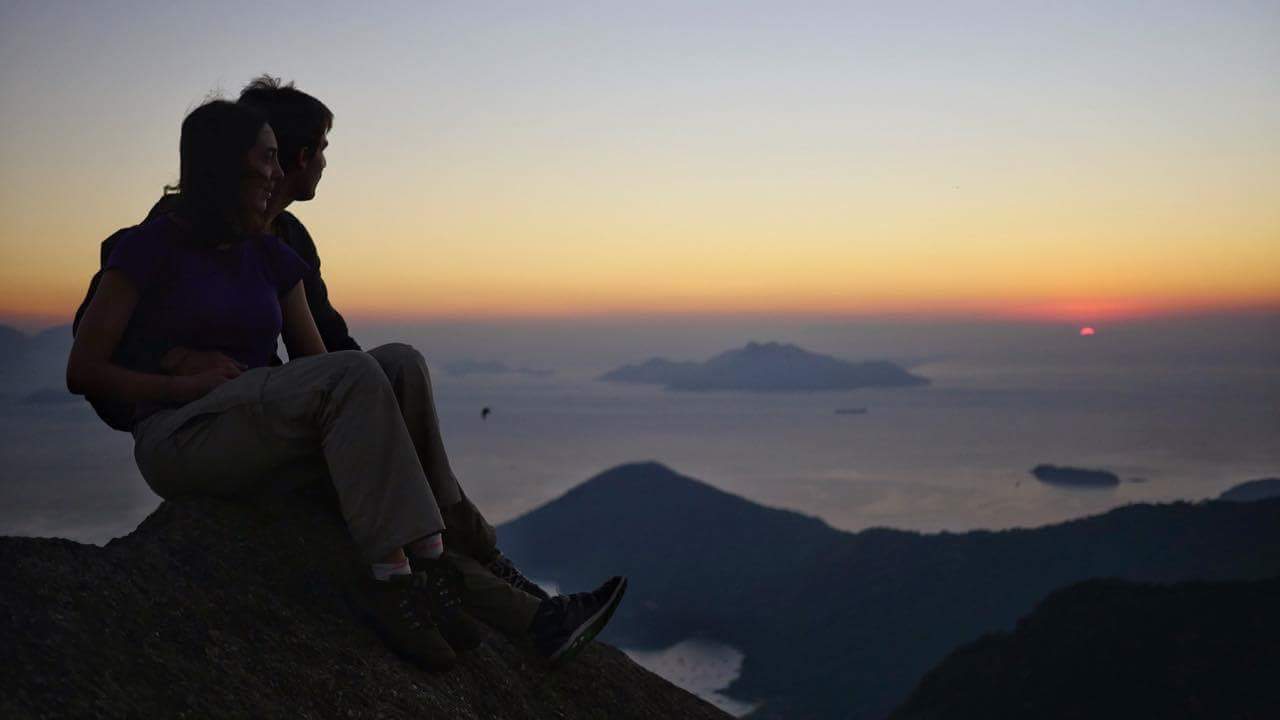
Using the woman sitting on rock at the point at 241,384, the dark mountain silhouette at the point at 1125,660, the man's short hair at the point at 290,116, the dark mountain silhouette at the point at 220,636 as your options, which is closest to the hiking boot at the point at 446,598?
the woman sitting on rock at the point at 241,384

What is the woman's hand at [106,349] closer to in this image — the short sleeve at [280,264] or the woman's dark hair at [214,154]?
the woman's dark hair at [214,154]

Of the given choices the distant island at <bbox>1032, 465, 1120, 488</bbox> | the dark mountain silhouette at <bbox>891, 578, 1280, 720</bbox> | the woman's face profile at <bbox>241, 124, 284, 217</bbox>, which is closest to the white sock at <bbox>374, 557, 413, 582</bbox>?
the woman's face profile at <bbox>241, 124, 284, 217</bbox>

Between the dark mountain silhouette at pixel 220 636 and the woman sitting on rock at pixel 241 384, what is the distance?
0.94 feet

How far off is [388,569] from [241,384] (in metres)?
0.97

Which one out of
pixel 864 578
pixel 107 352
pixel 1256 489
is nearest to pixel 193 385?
pixel 107 352

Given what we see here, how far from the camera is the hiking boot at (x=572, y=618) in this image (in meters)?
4.96

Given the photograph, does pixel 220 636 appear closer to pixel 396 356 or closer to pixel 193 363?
pixel 193 363

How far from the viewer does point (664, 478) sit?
157 meters

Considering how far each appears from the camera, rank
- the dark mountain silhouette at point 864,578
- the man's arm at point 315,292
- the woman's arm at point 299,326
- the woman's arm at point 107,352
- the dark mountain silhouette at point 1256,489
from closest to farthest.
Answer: the woman's arm at point 107,352
the woman's arm at point 299,326
the man's arm at point 315,292
the dark mountain silhouette at point 864,578
the dark mountain silhouette at point 1256,489

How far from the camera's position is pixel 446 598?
434cm

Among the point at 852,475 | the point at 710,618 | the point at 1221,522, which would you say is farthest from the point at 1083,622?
the point at 852,475

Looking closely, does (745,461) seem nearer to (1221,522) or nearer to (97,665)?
(1221,522)

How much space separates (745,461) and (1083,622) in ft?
486

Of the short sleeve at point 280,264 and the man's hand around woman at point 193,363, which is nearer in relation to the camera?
the man's hand around woman at point 193,363
